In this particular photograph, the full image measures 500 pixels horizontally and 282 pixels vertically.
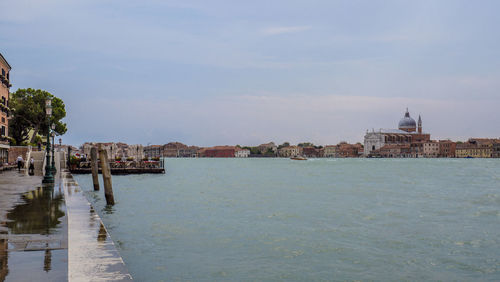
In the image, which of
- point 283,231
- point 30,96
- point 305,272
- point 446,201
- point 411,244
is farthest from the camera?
point 30,96

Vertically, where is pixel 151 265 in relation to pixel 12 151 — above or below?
below

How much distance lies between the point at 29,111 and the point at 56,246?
212 feet

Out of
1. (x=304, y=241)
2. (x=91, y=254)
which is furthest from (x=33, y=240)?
(x=304, y=241)

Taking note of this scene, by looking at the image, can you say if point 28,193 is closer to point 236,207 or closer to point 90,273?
point 236,207

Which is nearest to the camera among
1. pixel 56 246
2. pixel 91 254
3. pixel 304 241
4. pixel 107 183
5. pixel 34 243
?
pixel 91 254

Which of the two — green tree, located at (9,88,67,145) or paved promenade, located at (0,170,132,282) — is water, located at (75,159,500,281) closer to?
paved promenade, located at (0,170,132,282)

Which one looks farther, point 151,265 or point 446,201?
point 446,201

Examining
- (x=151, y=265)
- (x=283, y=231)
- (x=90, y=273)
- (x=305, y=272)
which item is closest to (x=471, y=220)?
(x=283, y=231)

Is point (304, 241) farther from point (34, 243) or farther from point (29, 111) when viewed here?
point (29, 111)

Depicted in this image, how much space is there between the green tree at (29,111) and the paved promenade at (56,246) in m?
57.2

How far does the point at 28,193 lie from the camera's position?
64.7ft

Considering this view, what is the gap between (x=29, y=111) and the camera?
66875 millimetres

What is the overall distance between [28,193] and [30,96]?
182 feet

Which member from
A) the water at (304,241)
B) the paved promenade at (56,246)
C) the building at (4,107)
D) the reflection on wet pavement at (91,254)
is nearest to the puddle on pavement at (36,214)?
the paved promenade at (56,246)
